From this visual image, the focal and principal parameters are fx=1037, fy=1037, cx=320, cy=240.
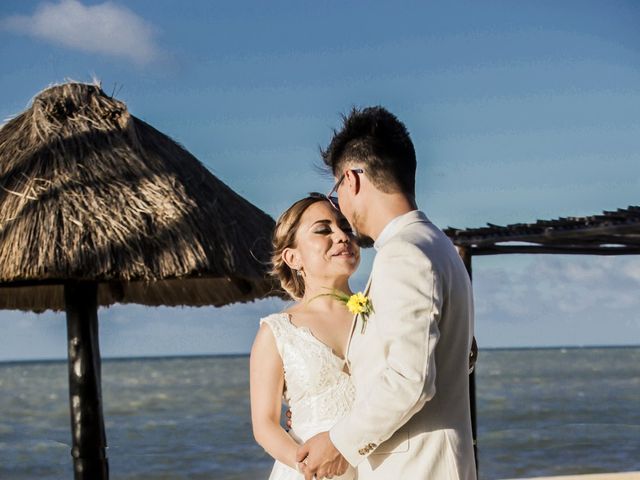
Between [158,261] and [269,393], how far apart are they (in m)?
2.90

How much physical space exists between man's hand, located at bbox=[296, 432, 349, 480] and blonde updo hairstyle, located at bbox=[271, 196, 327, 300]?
1.03 metres

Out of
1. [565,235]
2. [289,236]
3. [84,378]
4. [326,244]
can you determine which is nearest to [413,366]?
[326,244]

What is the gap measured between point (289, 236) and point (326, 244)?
17cm

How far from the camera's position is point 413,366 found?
8.07ft

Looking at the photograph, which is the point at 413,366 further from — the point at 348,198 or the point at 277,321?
the point at 277,321

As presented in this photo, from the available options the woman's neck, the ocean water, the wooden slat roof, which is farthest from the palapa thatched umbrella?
the ocean water

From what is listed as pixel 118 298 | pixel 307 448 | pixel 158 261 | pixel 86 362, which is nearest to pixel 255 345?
pixel 307 448

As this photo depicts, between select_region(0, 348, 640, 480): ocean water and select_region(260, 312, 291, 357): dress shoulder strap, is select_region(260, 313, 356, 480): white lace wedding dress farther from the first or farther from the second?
select_region(0, 348, 640, 480): ocean water

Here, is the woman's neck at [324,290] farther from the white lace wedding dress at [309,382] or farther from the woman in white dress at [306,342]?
the white lace wedding dress at [309,382]

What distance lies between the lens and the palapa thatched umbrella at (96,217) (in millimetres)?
6004

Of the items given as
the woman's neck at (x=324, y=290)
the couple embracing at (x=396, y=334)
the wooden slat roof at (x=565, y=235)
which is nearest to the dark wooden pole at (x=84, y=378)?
the wooden slat roof at (x=565, y=235)

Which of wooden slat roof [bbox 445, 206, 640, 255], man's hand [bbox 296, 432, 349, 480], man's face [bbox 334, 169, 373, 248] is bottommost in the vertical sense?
man's hand [bbox 296, 432, 349, 480]

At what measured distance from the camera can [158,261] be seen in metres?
6.07

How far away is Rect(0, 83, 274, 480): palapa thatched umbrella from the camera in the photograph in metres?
6.00
